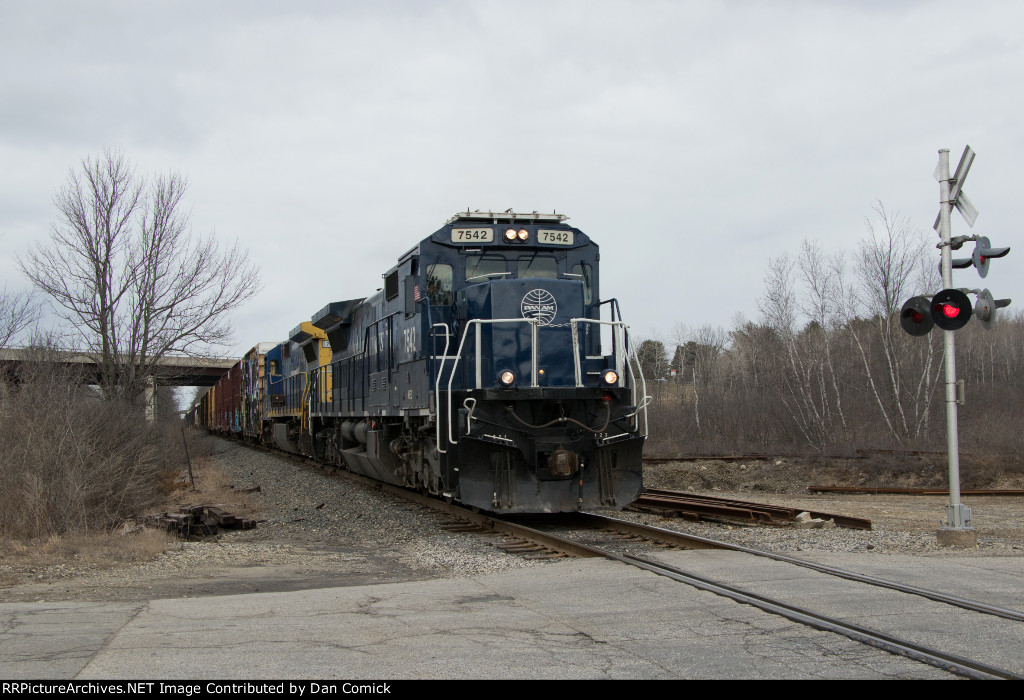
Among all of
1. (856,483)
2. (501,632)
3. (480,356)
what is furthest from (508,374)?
(856,483)

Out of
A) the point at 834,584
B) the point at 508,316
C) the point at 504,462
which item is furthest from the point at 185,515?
the point at 834,584

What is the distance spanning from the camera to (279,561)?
8.85 meters

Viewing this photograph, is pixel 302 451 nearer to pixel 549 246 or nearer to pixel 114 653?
pixel 549 246

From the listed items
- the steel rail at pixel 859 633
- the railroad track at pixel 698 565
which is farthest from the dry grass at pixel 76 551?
the steel rail at pixel 859 633

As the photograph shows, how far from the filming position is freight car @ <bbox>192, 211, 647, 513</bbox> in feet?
32.3

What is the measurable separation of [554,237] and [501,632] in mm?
6932

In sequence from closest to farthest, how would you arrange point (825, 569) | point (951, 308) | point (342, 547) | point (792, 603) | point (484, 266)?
point (792, 603) → point (825, 569) → point (951, 308) → point (342, 547) → point (484, 266)

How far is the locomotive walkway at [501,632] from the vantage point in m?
4.31

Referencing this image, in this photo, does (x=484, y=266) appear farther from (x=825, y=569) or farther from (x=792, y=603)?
(x=792, y=603)

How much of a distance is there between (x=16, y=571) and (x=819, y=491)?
1462 centimetres

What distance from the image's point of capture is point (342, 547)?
392 inches

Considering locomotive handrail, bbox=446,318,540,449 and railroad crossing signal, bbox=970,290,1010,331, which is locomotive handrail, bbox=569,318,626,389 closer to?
locomotive handrail, bbox=446,318,540,449

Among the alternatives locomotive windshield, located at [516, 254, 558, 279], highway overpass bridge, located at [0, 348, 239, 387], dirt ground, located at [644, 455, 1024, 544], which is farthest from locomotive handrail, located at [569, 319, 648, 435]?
highway overpass bridge, located at [0, 348, 239, 387]

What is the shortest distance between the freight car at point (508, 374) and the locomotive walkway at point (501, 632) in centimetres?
287
